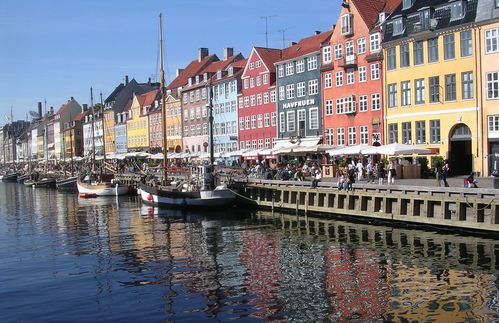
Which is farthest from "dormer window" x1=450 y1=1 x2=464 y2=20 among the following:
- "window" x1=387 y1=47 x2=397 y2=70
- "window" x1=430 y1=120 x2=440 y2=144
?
"window" x1=430 y1=120 x2=440 y2=144

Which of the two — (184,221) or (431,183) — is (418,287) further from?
(184,221)

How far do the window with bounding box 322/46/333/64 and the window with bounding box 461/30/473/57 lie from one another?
17588 mm

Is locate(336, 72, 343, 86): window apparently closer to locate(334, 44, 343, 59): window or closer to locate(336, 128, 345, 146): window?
locate(334, 44, 343, 59): window

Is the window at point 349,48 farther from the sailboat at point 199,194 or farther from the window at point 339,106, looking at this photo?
the sailboat at point 199,194

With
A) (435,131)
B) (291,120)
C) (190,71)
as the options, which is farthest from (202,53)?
(435,131)

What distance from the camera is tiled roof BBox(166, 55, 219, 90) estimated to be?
9859 cm

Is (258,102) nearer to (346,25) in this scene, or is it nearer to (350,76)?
(350,76)

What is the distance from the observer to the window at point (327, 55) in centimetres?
6291

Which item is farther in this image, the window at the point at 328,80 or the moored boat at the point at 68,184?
the moored boat at the point at 68,184

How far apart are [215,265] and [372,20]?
133 feet

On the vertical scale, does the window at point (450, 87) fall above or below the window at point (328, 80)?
below

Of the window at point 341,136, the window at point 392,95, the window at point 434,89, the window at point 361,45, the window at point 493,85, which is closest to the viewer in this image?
the window at point 493,85

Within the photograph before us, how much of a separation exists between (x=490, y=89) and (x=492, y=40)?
3.51 meters

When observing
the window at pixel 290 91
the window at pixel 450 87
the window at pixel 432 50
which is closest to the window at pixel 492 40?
the window at pixel 450 87
